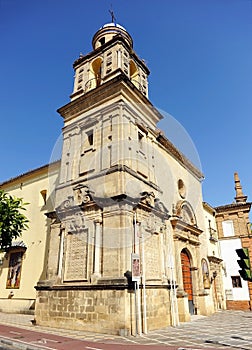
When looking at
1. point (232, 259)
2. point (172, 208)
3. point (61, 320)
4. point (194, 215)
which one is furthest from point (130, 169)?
point (232, 259)

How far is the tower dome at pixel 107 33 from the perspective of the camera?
1692 cm

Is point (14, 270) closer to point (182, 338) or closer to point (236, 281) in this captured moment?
point (182, 338)

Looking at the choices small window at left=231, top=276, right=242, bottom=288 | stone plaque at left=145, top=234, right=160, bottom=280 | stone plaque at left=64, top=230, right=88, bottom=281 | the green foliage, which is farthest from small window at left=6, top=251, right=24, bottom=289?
small window at left=231, top=276, right=242, bottom=288

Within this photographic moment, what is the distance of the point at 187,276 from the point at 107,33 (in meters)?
15.7

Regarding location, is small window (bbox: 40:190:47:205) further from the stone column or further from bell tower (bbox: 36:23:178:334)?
the stone column

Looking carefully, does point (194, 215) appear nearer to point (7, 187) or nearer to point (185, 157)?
point (185, 157)

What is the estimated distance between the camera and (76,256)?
10.9 meters

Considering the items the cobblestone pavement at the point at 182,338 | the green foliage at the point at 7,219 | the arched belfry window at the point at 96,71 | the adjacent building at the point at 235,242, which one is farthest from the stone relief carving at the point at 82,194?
the adjacent building at the point at 235,242

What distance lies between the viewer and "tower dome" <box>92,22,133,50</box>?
1692 centimetres

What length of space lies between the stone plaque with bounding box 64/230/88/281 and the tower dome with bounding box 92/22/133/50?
1249cm

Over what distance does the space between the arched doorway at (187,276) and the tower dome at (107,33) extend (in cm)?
1370

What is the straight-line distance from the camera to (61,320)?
1024 centimetres

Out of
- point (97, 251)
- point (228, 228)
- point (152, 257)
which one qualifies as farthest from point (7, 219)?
point (228, 228)

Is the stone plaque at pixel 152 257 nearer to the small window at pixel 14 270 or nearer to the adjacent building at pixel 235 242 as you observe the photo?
the small window at pixel 14 270
